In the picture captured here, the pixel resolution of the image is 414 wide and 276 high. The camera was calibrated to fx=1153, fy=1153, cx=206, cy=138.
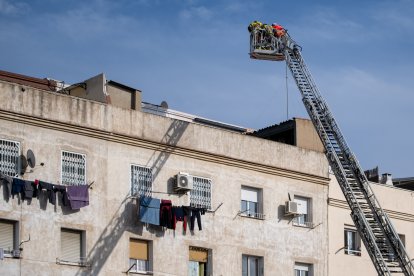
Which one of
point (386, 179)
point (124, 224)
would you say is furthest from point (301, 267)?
point (386, 179)

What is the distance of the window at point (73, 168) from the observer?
1662 inches

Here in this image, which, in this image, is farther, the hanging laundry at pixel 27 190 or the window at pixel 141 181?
the window at pixel 141 181

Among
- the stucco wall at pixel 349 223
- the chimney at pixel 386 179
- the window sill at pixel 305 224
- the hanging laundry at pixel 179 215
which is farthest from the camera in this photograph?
the chimney at pixel 386 179

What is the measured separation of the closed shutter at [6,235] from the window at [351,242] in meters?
17.6

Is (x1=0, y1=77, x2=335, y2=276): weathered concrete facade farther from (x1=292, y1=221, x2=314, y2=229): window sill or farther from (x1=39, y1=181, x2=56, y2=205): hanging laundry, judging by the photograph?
(x1=39, y1=181, x2=56, y2=205): hanging laundry

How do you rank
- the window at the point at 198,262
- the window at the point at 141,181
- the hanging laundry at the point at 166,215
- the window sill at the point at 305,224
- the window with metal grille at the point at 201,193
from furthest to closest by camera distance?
the window sill at the point at 305,224
the window with metal grille at the point at 201,193
the window at the point at 198,262
the hanging laundry at the point at 166,215
the window at the point at 141,181

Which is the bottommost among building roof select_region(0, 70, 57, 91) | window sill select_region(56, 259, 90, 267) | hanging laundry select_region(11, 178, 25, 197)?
window sill select_region(56, 259, 90, 267)

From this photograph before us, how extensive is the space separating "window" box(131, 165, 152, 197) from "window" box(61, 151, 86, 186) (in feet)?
7.96

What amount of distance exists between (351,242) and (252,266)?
6.39 meters

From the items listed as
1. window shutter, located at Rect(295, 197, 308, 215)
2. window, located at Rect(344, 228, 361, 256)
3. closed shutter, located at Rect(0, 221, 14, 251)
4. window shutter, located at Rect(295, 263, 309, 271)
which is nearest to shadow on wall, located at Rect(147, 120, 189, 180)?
closed shutter, located at Rect(0, 221, 14, 251)

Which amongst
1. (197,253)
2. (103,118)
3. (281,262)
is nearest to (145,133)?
(103,118)

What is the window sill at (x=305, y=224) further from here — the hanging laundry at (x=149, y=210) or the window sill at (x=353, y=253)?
the hanging laundry at (x=149, y=210)

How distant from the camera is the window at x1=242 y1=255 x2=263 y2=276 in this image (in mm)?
47812

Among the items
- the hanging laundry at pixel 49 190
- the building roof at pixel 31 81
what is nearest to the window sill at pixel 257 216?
the hanging laundry at pixel 49 190
